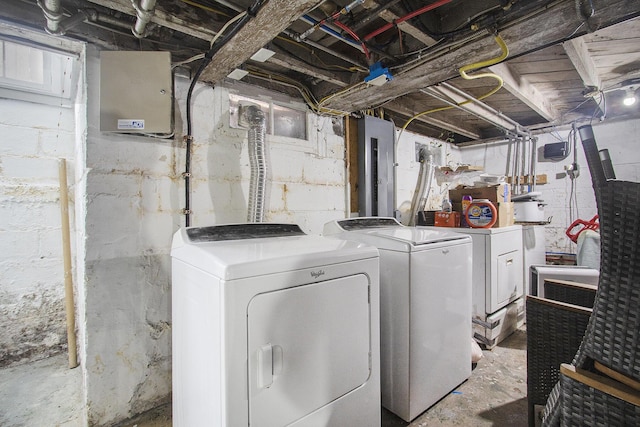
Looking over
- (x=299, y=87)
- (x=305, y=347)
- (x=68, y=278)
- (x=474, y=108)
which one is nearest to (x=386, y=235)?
(x=305, y=347)

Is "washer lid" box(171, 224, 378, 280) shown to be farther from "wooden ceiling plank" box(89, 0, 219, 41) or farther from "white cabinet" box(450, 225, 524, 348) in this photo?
"white cabinet" box(450, 225, 524, 348)

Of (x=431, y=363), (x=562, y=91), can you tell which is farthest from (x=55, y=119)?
(x=562, y=91)

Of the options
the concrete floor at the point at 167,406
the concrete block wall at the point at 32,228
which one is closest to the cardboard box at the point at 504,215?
the concrete floor at the point at 167,406

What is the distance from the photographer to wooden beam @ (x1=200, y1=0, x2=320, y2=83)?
119cm

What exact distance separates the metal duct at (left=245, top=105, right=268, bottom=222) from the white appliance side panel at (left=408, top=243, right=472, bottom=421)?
1.01 meters

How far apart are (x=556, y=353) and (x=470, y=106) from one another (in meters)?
2.14

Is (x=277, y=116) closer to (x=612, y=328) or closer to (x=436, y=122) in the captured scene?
(x=436, y=122)

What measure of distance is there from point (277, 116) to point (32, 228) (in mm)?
2038

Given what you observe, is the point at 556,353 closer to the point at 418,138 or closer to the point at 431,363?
the point at 431,363

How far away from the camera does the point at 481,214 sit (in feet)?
8.29

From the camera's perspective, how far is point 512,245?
102 inches

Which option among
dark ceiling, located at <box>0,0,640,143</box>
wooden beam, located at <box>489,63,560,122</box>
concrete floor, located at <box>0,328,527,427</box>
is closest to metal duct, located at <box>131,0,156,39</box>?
dark ceiling, located at <box>0,0,640,143</box>

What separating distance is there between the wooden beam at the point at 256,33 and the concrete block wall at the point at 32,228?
145 centimetres

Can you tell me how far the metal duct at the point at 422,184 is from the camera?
3.39 metres
